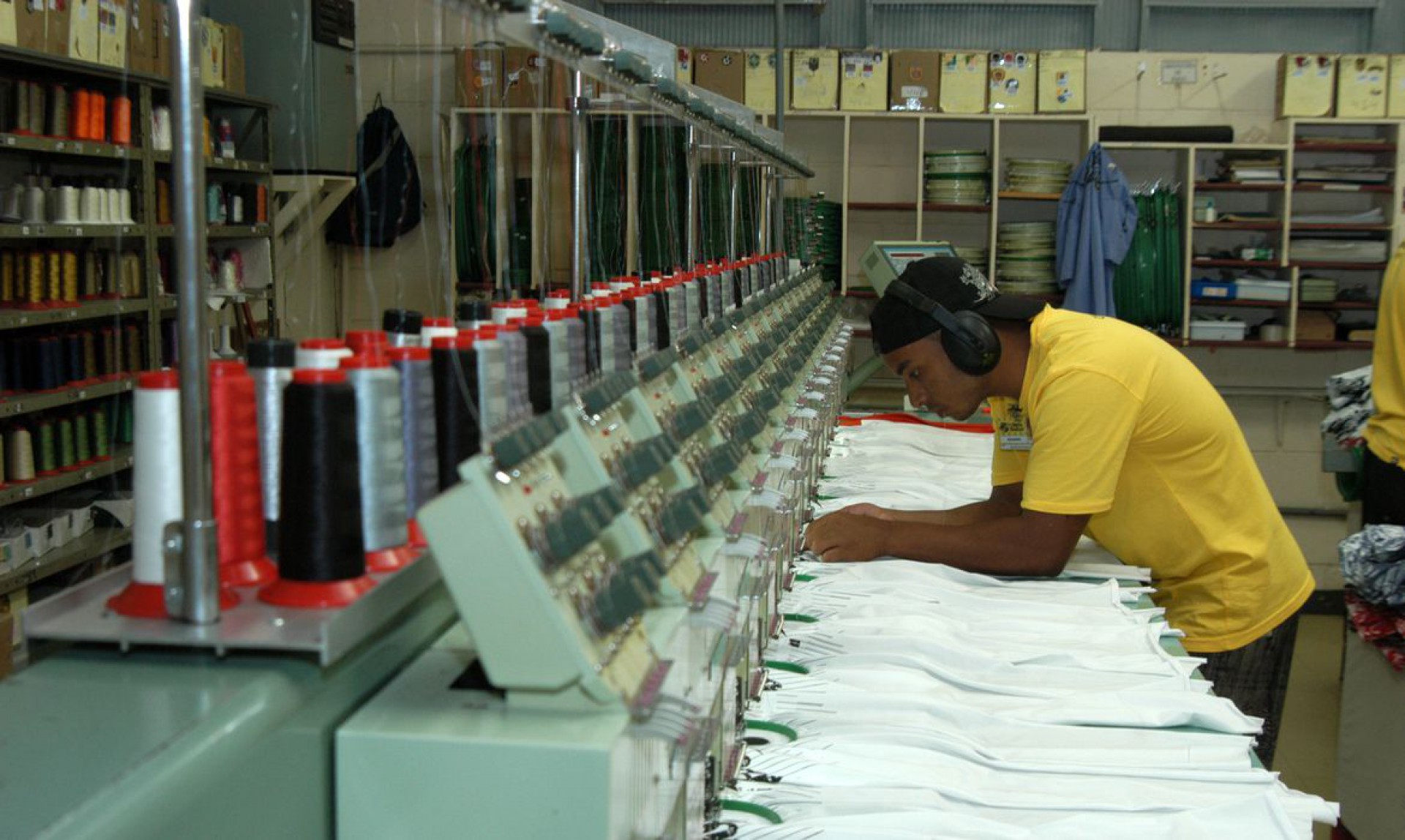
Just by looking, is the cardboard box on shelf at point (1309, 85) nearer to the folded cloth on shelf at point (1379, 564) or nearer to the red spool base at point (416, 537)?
the folded cloth on shelf at point (1379, 564)

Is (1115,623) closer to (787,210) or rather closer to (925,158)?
(787,210)

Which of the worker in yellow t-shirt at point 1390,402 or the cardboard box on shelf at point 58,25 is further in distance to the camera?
the cardboard box on shelf at point 58,25

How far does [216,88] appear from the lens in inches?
207

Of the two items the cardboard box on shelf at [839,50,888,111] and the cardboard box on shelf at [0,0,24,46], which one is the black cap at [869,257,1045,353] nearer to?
the cardboard box on shelf at [0,0,24,46]

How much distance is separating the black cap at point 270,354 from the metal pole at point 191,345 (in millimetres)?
88

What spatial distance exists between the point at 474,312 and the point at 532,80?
1.57ft

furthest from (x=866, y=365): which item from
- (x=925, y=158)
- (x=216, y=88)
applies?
(x=216, y=88)

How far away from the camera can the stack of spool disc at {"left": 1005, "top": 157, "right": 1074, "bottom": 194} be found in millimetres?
6996

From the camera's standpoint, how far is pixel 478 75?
60.1 inches

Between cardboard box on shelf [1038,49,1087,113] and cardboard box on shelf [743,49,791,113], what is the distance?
54.4 inches

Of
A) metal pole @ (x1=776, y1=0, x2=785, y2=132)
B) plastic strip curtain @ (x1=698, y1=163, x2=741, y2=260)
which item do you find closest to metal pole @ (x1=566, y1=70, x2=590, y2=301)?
plastic strip curtain @ (x1=698, y1=163, x2=741, y2=260)

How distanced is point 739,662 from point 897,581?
0.72 m

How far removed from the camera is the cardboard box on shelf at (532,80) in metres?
1.60

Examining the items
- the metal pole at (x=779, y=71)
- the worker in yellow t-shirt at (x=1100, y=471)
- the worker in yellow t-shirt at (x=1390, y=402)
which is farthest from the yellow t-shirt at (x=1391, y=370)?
the metal pole at (x=779, y=71)
